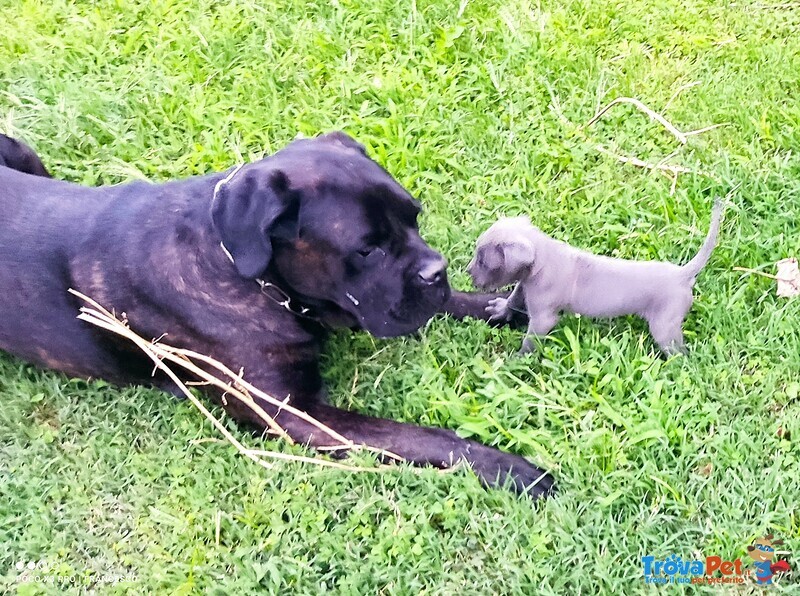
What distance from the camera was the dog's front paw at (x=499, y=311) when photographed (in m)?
2.84

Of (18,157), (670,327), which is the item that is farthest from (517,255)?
(18,157)

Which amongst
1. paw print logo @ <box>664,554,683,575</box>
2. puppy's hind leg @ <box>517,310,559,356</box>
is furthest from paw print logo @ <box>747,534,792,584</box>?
puppy's hind leg @ <box>517,310,559,356</box>

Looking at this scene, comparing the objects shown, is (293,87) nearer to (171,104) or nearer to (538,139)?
(171,104)

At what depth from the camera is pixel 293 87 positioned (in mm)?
3689

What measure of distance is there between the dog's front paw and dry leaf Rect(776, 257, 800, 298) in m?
0.97

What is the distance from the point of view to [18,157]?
3252 mm

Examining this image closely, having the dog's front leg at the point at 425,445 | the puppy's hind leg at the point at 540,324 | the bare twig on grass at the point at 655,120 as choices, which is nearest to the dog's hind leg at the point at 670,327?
the puppy's hind leg at the point at 540,324

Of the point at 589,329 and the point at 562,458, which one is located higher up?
the point at 589,329

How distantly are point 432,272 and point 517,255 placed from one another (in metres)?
0.30

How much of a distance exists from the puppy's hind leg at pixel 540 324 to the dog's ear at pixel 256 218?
0.89 meters

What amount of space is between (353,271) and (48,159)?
2.00 metres

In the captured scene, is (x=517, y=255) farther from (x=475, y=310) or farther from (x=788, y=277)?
(x=788, y=277)

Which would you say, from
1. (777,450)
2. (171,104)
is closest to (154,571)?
(777,450)

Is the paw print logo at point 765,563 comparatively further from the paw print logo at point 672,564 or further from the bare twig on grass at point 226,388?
the bare twig on grass at point 226,388
